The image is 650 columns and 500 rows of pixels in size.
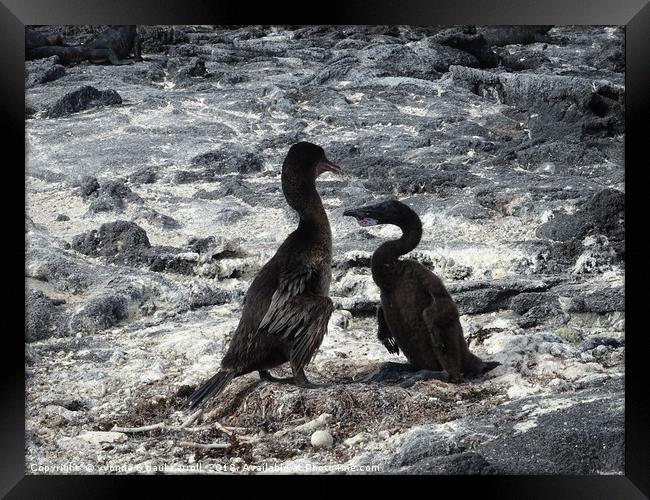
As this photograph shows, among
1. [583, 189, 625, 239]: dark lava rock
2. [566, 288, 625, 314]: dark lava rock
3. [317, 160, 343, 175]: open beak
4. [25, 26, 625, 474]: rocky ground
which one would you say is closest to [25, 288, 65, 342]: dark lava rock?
[25, 26, 625, 474]: rocky ground

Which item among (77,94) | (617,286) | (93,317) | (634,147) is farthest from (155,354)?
(634,147)

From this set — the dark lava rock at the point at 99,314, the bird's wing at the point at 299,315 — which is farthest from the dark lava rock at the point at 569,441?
the dark lava rock at the point at 99,314

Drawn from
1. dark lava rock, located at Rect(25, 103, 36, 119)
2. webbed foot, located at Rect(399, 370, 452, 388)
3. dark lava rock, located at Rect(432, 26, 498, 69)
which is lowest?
webbed foot, located at Rect(399, 370, 452, 388)

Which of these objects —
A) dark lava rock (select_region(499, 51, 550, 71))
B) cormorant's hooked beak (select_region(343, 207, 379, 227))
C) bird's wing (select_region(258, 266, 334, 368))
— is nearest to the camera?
bird's wing (select_region(258, 266, 334, 368))

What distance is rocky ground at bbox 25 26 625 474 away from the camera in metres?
5.31

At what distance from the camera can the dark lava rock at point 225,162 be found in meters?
5.70

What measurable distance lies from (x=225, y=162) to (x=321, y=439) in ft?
6.26

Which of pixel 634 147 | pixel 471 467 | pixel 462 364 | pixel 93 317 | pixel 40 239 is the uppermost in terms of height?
pixel 634 147

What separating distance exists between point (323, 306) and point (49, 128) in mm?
2179

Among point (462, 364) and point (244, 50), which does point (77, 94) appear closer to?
point (244, 50)

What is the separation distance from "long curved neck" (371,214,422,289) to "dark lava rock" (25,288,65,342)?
2.02m

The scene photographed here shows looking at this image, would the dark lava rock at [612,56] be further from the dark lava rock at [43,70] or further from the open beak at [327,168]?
the dark lava rock at [43,70]

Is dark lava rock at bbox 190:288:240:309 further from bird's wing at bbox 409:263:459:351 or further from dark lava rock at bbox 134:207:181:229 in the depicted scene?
bird's wing at bbox 409:263:459:351
